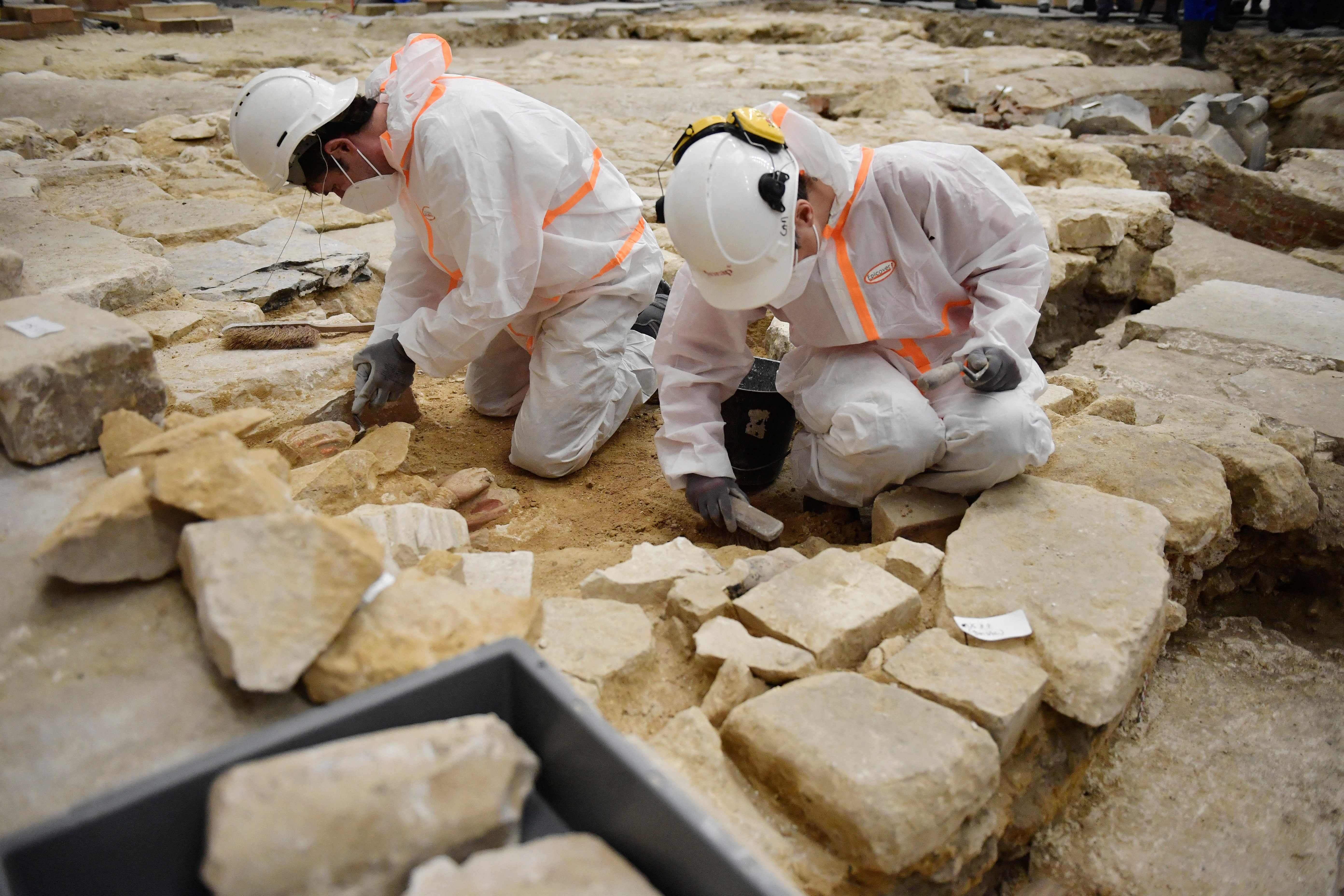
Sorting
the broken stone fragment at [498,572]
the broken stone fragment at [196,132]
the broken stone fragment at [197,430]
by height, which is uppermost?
the broken stone fragment at [196,132]

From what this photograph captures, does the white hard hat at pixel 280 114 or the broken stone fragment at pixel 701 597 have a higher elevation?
the white hard hat at pixel 280 114

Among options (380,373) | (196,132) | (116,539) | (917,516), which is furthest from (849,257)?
(196,132)

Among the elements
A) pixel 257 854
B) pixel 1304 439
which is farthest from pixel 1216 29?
pixel 257 854

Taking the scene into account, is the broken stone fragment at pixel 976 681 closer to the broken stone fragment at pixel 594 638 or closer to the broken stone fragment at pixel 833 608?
the broken stone fragment at pixel 833 608

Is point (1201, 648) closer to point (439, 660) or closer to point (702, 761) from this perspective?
point (702, 761)

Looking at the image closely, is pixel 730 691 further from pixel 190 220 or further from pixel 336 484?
pixel 190 220

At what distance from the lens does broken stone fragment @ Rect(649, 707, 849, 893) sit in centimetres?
153

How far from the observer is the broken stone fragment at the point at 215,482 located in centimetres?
146

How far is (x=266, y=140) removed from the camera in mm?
2951

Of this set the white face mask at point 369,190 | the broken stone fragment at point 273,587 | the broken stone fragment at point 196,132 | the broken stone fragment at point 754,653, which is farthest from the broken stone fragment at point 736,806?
the broken stone fragment at point 196,132

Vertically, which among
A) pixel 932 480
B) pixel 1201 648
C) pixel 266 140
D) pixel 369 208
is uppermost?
pixel 266 140

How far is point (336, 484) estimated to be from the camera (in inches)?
101

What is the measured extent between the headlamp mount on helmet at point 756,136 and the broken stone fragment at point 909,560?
3.05 feet

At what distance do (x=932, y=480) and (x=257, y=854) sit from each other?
2143mm
